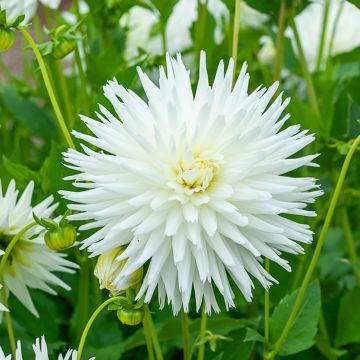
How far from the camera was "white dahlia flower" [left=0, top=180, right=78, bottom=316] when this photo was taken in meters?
0.59

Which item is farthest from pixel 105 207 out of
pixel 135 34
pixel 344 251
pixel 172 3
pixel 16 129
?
pixel 135 34

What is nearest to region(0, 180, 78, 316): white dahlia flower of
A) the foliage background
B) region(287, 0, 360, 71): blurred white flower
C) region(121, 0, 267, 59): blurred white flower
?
the foliage background

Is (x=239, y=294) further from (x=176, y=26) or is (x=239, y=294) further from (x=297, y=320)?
(x=176, y=26)

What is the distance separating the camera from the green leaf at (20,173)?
65 cm

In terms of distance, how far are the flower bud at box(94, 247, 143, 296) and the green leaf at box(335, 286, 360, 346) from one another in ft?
1.08

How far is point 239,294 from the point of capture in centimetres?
66

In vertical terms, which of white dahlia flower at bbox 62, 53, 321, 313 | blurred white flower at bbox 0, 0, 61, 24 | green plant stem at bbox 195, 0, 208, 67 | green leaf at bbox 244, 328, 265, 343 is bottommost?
green leaf at bbox 244, 328, 265, 343

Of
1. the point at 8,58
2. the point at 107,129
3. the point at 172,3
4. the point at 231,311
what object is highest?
the point at 8,58

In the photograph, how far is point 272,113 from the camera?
494 mm

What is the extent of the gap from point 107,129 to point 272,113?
11 cm

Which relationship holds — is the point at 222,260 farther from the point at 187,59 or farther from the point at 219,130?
the point at 187,59

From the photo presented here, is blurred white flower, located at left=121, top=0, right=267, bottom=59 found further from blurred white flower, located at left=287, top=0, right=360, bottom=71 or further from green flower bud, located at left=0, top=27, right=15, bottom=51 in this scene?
green flower bud, located at left=0, top=27, right=15, bottom=51

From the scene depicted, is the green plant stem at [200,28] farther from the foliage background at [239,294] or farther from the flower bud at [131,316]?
the flower bud at [131,316]

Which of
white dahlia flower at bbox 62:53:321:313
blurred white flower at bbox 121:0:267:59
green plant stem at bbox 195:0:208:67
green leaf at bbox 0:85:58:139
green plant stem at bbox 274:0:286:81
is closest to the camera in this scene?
white dahlia flower at bbox 62:53:321:313
